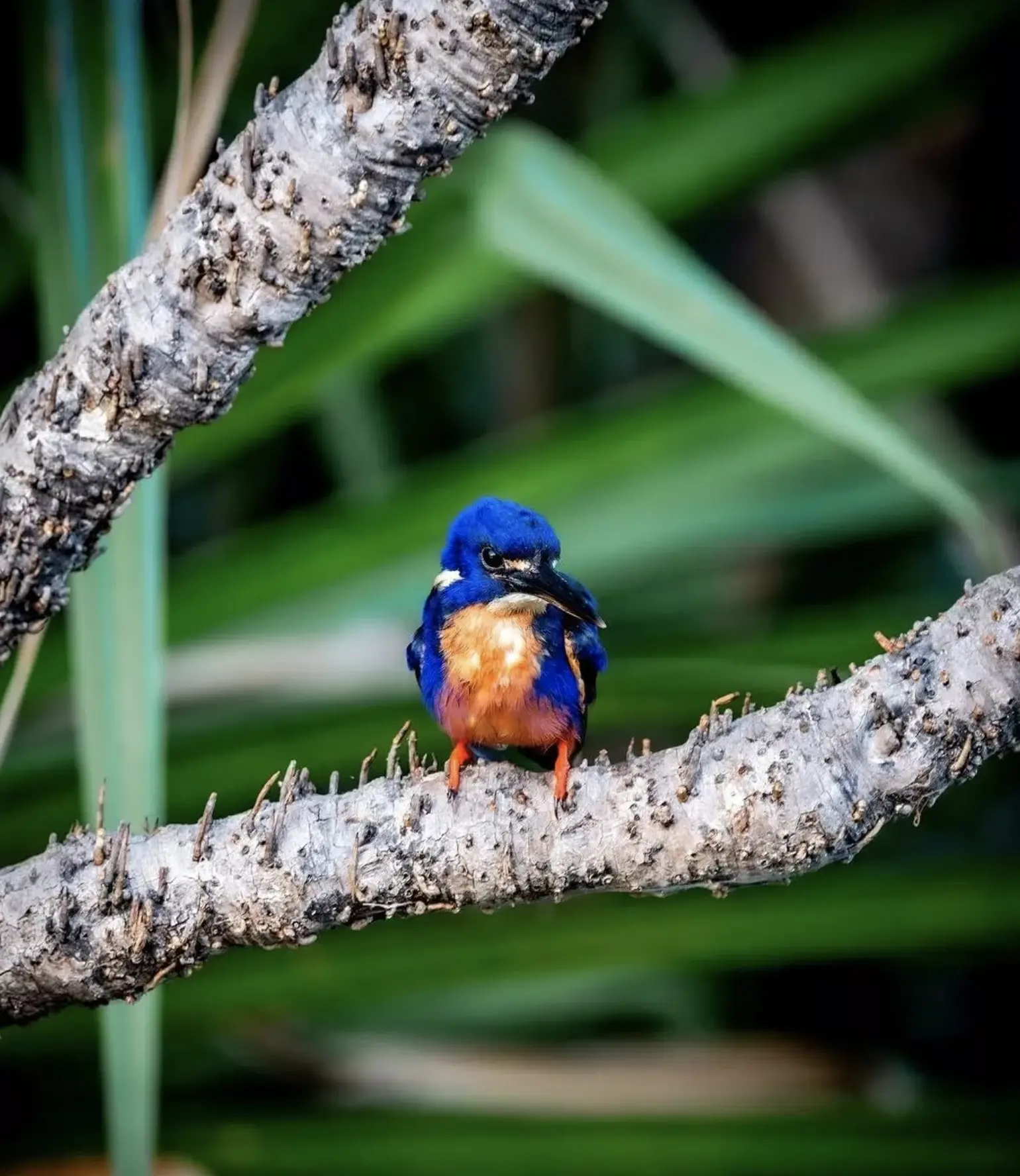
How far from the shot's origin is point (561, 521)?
1.83m

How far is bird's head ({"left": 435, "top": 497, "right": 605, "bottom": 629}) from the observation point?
43.3 inches

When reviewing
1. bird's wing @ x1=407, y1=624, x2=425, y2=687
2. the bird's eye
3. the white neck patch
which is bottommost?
bird's wing @ x1=407, y1=624, x2=425, y2=687

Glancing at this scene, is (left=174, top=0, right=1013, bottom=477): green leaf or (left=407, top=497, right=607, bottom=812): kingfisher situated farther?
(left=174, top=0, right=1013, bottom=477): green leaf

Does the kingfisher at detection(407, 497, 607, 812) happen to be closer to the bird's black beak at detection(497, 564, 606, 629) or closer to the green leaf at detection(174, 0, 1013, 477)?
the bird's black beak at detection(497, 564, 606, 629)

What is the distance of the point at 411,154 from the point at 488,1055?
1.54m

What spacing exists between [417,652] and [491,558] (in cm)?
16

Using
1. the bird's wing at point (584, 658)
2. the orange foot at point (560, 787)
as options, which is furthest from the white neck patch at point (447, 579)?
the orange foot at point (560, 787)

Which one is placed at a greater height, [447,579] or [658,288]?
[658,288]

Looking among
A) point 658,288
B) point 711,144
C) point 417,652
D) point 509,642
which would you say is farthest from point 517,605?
point 711,144

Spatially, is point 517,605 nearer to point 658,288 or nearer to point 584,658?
point 584,658

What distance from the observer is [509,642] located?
1160 millimetres

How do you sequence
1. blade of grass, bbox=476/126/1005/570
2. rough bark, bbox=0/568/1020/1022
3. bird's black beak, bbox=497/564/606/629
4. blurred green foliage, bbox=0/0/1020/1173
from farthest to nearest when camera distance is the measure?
blurred green foliage, bbox=0/0/1020/1173 < bird's black beak, bbox=497/564/606/629 < blade of grass, bbox=476/126/1005/570 < rough bark, bbox=0/568/1020/1022

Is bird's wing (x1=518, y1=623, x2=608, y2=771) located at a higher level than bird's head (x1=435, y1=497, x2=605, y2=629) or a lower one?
lower

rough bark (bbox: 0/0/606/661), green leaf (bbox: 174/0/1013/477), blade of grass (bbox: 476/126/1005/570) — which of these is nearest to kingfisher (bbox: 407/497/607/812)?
blade of grass (bbox: 476/126/1005/570)
